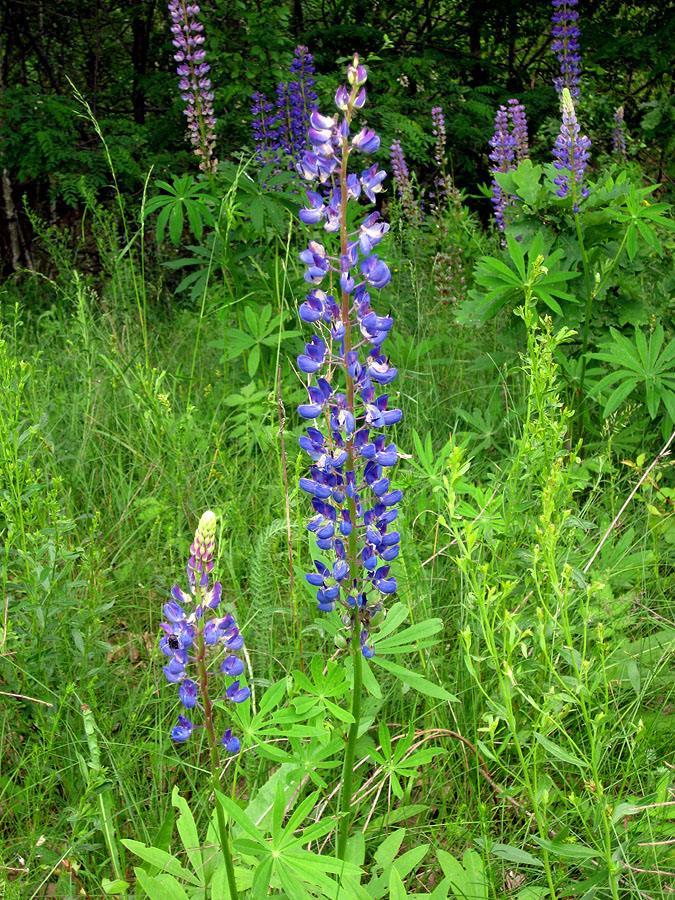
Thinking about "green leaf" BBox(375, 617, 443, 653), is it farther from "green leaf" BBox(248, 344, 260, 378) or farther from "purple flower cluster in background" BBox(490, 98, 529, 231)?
"purple flower cluster in background" BBox(490, 98, 529, 231)

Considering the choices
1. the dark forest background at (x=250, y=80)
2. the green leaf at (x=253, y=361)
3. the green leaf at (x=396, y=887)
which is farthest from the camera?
the dark forest background at (x=250, y=80)

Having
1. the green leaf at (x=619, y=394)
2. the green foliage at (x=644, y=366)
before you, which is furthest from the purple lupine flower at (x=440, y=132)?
the green leaf at (x=619, y=394)

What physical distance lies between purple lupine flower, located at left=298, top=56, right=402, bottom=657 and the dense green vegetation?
13cm

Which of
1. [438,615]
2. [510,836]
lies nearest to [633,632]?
[438,615]

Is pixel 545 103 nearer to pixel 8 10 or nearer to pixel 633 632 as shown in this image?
pixel 8 10

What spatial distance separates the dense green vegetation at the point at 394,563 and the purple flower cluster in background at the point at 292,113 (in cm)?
54

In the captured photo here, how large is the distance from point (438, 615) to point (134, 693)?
946 millimetres

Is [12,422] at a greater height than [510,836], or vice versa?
[12,422]

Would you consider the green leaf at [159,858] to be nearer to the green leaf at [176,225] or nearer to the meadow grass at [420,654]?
the meadow grass at [420,654]

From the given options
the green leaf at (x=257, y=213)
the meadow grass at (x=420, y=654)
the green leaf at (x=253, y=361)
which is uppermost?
the green leaf at (x=257, y=213)

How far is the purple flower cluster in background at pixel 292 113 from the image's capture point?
470 centimetres

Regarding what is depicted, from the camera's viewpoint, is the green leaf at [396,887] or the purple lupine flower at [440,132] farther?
the purple lupine flower at [440,132]

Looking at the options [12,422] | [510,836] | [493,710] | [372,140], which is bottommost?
[510,836]

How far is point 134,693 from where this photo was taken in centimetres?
220
